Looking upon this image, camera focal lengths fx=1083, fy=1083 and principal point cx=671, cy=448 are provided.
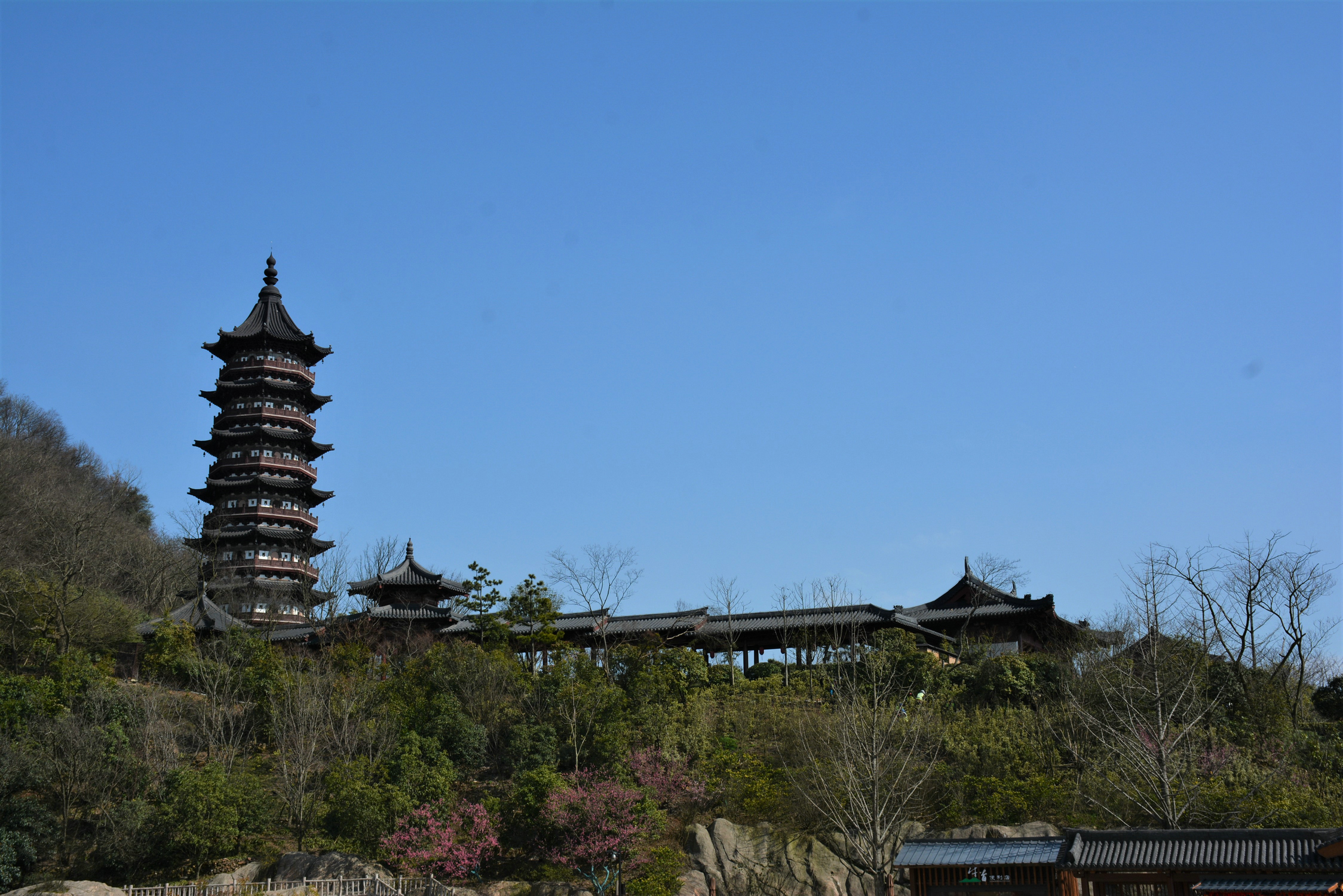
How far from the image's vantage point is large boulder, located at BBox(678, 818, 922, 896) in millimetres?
24391

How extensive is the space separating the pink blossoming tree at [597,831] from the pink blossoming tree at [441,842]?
1.54 m

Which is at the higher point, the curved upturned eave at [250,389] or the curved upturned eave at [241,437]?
the curved upturned eave at [250,389]

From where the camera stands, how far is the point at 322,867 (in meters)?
23.5

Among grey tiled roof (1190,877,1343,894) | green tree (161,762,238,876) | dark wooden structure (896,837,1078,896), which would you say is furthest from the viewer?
green tree (161,762,238,876)

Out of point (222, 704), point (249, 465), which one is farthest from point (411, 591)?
point (222, 704)

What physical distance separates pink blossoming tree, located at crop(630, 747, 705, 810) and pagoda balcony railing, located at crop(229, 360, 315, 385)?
29.9 metres

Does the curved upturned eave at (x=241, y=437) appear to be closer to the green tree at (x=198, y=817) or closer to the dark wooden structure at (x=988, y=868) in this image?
the green tree at (x=198, y=817)

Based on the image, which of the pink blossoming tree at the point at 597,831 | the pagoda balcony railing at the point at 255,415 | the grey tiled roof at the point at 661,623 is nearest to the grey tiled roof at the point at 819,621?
the grey tiled roof at the point at 661,623

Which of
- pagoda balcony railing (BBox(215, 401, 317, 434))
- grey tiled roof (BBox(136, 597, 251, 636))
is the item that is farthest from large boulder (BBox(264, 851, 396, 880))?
pagoda balcony railing (BBox(215, 401, 317, 434))

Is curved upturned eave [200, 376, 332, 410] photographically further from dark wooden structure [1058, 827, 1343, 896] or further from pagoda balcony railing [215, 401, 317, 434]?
dark wooden structure [1058, 827, 1343, 896]

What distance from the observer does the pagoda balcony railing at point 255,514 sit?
156 ft

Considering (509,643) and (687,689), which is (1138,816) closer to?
(687,689)

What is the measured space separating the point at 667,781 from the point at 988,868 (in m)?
11.6

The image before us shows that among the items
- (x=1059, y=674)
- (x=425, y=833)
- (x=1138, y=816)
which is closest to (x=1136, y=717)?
(x=1138, y=816)
